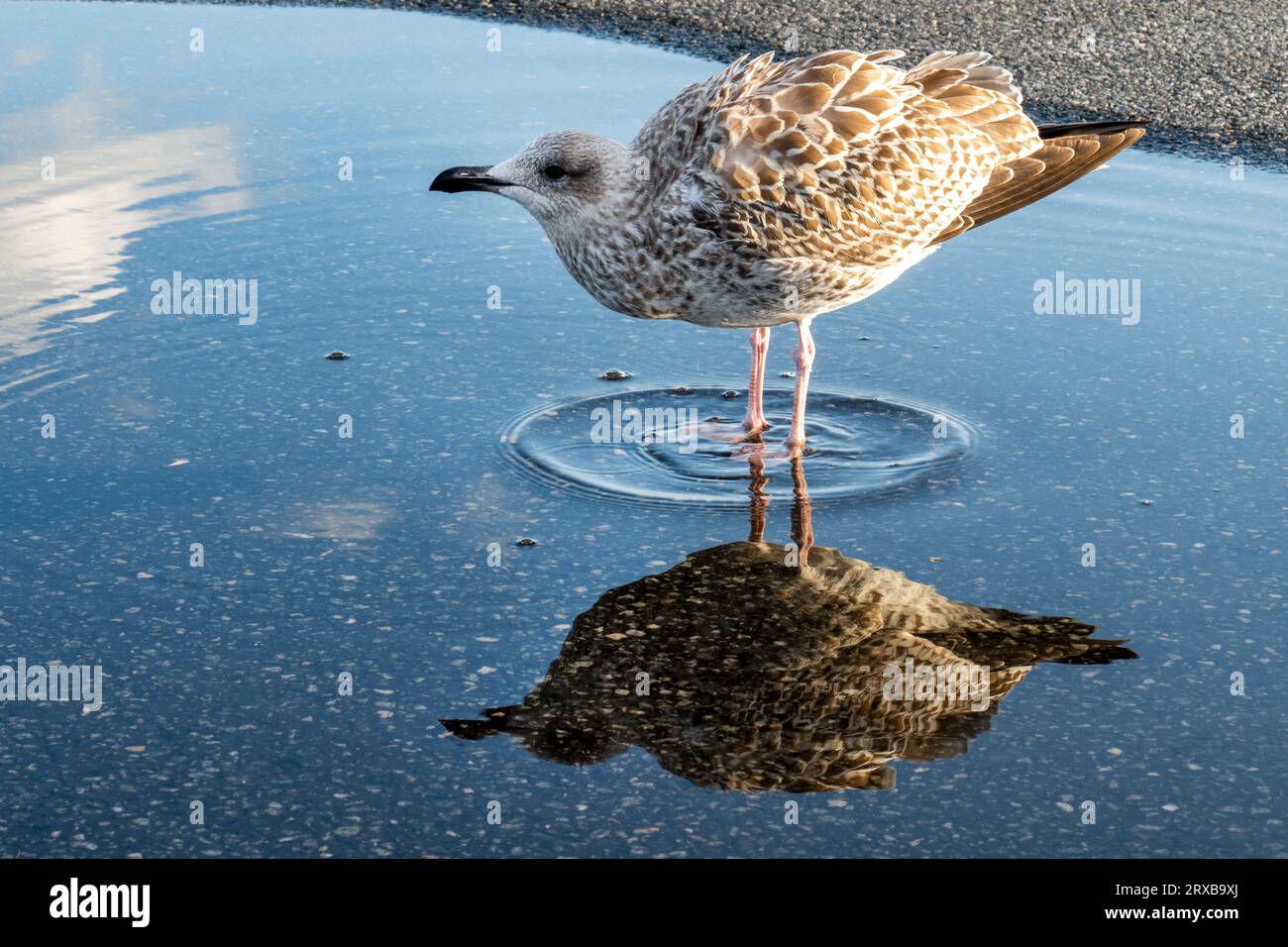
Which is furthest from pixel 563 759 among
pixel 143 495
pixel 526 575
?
pixel 143 495

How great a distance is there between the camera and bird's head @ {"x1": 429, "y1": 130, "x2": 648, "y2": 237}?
6.68 meters

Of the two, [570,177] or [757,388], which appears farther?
[757,388]

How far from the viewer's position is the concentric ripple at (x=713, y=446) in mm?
6613

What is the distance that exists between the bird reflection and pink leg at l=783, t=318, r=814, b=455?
3.15ft

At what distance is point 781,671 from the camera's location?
5250 mm

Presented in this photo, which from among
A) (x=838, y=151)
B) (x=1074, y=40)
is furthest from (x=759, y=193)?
(x=1074, y=40)

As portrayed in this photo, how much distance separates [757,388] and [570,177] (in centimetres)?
127
